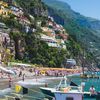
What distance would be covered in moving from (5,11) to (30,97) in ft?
437

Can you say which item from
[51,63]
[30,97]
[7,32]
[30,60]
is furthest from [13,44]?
[30,97]

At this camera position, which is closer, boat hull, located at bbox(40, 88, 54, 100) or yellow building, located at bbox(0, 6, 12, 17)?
boat hull, located at bbox(40, 88, 54, 100)

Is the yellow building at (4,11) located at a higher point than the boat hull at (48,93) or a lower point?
higher

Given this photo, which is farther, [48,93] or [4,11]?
[4,11]

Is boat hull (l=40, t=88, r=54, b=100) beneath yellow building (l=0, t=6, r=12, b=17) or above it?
beneath

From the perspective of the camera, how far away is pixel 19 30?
17588 cm

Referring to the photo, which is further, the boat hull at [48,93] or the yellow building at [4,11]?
the yellow building at [4,11]

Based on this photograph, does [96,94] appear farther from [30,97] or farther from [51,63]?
[51,63]

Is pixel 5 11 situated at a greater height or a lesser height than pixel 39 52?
greater

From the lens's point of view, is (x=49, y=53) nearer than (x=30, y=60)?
No

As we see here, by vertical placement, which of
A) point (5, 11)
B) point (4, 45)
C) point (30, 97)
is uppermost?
point (5, 11)

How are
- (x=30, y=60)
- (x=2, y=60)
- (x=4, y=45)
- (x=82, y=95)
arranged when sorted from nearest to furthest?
(x=82, y=95) → (x=2, y=60) → (x=4, y=45) → (x=30, y=60)

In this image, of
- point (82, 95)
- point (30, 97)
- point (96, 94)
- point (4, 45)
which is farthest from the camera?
point (4, 45)

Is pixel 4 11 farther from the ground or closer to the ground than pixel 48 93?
farther from the ground
